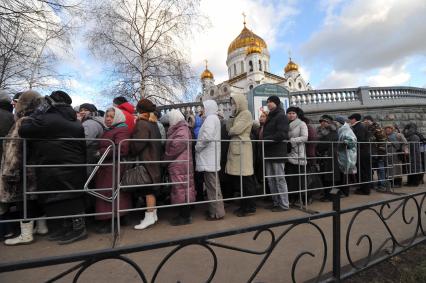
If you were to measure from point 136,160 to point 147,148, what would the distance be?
221 mm

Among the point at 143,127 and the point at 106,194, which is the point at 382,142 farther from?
the point at 106,194

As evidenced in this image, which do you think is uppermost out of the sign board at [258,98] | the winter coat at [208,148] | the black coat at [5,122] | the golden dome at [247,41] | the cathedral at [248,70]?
the golden dome at [247,41]

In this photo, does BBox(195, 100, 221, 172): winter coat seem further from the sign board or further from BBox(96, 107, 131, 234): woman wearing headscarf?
the sign board

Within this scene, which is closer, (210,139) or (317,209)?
(210,139)

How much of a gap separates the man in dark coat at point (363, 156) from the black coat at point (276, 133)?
2.50 meters

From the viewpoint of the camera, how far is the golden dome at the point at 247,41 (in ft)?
166

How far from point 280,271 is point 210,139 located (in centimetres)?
212

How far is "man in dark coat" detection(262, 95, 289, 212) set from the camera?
4.74m

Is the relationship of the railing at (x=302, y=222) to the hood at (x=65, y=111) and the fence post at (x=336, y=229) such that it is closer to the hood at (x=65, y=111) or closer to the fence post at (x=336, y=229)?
the fence post at (x=336, y=229)

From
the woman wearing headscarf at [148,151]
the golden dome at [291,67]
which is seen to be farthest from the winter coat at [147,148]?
the golden dome at [291,67]

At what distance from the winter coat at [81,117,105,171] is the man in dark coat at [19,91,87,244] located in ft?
1.29

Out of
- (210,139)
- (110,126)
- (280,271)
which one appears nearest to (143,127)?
(110,126)

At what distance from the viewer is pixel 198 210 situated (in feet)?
17.0

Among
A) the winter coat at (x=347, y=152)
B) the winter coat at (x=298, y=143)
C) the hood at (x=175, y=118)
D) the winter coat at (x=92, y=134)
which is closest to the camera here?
the winter coat at (x=92, y=134)
